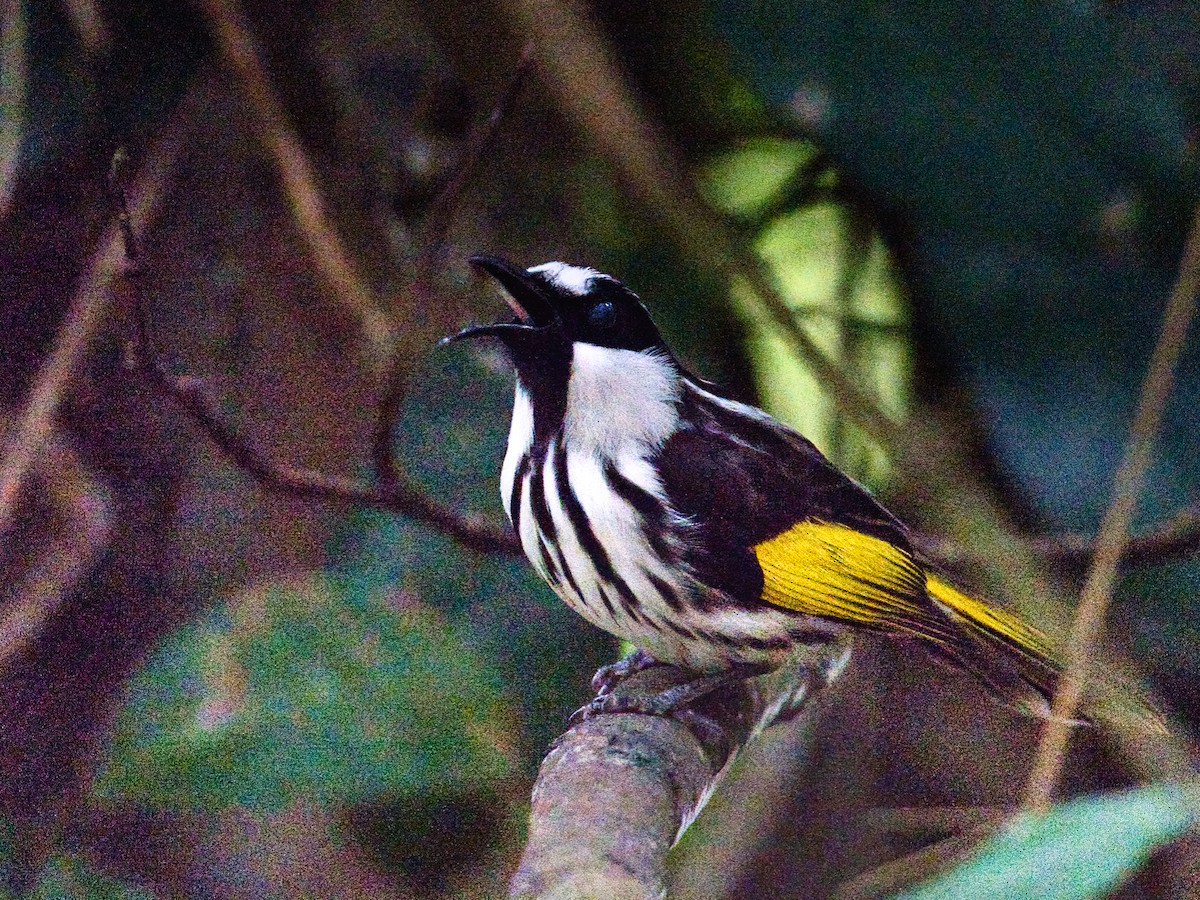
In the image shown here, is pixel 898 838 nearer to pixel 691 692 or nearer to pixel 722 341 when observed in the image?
pixel 691 692

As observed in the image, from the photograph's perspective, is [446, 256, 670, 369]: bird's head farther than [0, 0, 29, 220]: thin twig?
No

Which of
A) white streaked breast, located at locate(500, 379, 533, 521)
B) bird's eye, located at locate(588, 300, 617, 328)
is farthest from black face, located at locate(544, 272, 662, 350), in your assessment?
white streaked breast, located at locate(500, 379, 533, 521)

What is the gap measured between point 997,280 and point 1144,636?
512 mm

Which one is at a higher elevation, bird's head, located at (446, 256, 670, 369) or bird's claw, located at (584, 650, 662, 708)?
bird's head, located at (446, 256, 670, 369)

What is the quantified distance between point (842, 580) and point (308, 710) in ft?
1.92

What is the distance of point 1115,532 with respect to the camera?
1.02 m

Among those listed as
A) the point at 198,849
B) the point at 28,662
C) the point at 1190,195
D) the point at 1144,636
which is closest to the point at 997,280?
the point at 1190,195

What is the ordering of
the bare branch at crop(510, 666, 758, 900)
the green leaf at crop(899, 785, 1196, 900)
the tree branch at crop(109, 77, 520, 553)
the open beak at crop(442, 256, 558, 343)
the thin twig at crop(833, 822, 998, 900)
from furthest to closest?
the thin twig at crop(833, 822, 998, 900) < the tree branch at crop(109, 77, 520, 553) < the open beak at crop(442, 256, 558, 343) < the bare branch at crop(510, 666, 758, 900) < the green leaf at crop(899, 785, 1196, 900)

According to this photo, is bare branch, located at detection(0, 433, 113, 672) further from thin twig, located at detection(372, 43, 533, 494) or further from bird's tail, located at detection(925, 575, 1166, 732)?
bird's tail, located at detection(925, 575, 1166, 732)

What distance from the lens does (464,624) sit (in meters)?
1.54

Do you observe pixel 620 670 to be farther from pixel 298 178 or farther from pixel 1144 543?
A: pixel 298 178

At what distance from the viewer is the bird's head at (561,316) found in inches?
39.7

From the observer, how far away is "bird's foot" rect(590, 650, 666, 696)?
4.68 feet

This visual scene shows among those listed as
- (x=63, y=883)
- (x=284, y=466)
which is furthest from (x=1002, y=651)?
(x=63, y=883)
